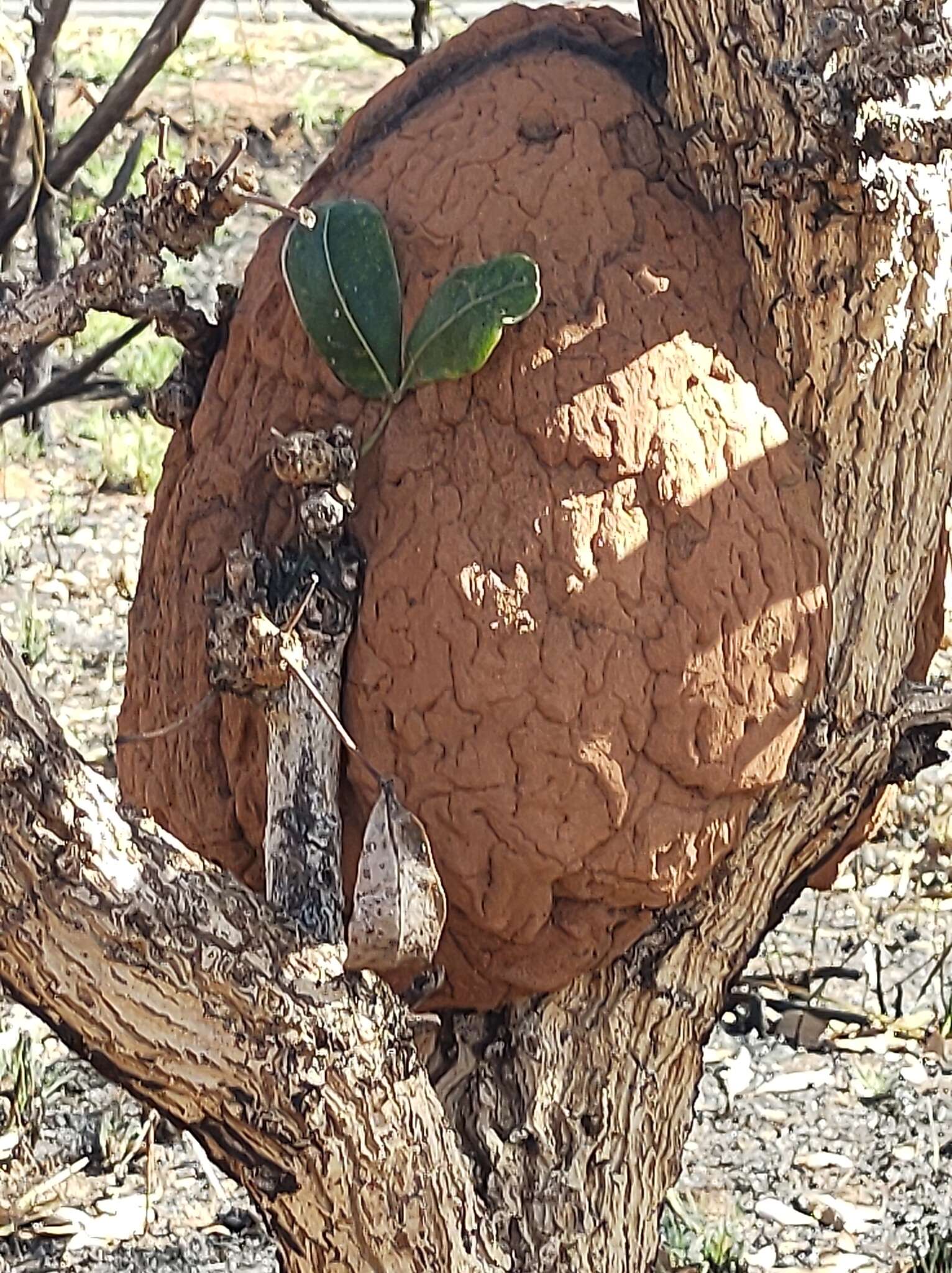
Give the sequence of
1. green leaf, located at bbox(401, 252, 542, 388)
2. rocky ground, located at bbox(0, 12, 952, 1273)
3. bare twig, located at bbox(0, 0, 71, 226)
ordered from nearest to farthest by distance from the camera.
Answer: green leaf, located at bbox(401, 252, 542, 388), rocky ground, located at bbox(0, 12, 952, 1273), bare twig, located at bbox(0, 0, 71, 226)

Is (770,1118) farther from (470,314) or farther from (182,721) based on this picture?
(470,314)

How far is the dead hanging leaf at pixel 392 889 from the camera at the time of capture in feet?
5.99

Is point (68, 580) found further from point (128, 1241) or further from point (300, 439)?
point (300, 439)

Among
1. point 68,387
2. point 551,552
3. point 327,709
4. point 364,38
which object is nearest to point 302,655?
point 327,709

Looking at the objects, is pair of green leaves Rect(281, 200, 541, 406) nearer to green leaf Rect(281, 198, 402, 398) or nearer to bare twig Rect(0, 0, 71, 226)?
green leaf Rect(281, 198, 402, 398)

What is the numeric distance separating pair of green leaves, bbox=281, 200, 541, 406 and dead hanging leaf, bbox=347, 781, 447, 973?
496 mm

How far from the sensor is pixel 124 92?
140 inches

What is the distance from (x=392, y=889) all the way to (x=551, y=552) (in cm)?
43

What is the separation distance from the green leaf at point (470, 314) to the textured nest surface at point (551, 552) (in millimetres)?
45

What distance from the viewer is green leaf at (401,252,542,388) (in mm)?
2047

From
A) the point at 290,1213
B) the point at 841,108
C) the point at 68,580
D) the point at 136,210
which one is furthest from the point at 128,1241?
the point at 68,580

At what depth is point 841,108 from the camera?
6.66 ft

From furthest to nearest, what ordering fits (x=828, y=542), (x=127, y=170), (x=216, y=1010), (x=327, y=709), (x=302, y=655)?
1. (x=127, y=170)
2. (x=828, y=542)
3. (x=302, y=655)
4. (x=327, y=709)
5. (x=216, y=1010)

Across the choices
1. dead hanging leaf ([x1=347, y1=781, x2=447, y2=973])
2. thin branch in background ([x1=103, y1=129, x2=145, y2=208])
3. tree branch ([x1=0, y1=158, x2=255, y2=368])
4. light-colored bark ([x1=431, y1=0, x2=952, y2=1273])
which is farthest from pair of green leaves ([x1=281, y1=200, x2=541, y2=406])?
thin branch in background ([x1=103, y1=129, x2=145, y2=208])
